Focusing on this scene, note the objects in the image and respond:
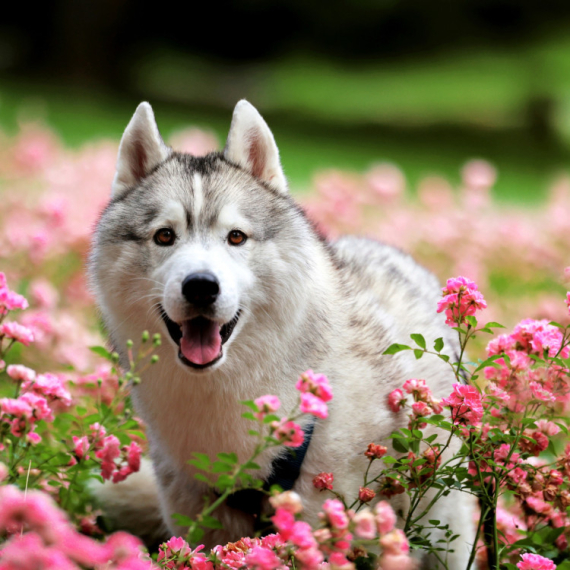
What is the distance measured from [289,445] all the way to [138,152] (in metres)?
1.50

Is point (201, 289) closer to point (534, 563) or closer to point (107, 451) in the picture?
point (107, 451)

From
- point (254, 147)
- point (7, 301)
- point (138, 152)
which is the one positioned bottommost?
point (7, 301)

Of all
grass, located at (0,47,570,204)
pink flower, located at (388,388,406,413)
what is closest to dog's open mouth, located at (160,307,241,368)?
pink flower, located at (388,388,406,413)

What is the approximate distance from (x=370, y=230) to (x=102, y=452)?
4.25m

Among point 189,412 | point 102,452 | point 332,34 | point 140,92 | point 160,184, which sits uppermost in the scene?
point 332,34

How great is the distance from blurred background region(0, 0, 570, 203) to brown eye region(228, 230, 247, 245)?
13.8 meters

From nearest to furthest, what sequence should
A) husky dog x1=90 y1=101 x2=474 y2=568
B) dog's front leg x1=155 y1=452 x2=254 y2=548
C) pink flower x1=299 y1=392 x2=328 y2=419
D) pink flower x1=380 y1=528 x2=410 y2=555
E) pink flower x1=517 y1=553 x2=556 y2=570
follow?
pink flower x1=380 y1=528 x2=410 y2=555, pink flower x1=299 y1=392 x2=328 y2=419, pink flower x1=517 y1=553 x2=556 y2=570, husky dog x1=90 y1=101 x2=474 y2=568, dog's front leg x1=155 y1=452 x2=254 y2=548

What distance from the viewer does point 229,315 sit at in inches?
92.3

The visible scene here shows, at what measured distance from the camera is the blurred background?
1761 centimetres

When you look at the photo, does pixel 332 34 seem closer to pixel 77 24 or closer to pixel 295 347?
pixel 77 24

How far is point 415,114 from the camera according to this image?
1881 centimetres

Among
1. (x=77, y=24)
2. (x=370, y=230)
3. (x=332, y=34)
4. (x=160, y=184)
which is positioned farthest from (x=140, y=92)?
(x=160, y=184)

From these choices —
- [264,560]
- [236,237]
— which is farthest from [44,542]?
[236,237]

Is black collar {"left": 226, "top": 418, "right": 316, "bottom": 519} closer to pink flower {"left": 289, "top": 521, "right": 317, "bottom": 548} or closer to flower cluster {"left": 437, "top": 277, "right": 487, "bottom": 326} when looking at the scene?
flower cluster {"left": 437, "top": 277, "right": 487, "bottom": 326}
